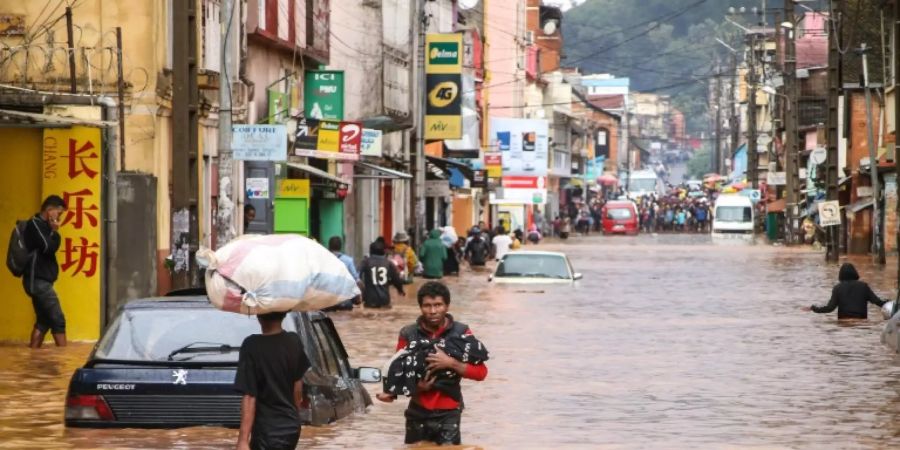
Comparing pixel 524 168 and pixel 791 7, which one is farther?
pixel 524 168

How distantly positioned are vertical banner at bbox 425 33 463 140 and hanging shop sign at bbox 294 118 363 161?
18.7 meters

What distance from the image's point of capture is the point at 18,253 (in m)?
22.2

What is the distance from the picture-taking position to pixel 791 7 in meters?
80.2

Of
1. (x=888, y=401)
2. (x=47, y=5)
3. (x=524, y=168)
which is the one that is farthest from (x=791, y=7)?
(x=888, y=401)

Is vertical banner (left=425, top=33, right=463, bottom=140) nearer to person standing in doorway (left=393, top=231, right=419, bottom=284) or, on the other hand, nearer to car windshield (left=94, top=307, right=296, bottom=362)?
person standing in doorway (left=393, top=231, right=419, bottom=284)

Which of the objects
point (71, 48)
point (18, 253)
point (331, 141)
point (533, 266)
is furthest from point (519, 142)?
point (18, 253)

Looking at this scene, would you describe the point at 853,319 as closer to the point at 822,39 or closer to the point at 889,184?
the point at 889,184

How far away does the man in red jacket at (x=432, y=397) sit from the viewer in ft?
37.5

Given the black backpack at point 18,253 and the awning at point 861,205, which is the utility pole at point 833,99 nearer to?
the awning at point 861,205

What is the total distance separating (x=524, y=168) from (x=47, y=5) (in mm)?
68305

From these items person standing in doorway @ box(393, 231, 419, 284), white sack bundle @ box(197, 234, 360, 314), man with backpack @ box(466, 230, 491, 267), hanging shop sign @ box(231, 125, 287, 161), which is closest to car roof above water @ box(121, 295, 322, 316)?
white sack bundle @ box(197, 234, 360, 314)

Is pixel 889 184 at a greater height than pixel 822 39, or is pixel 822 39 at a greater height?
pixel 822 39

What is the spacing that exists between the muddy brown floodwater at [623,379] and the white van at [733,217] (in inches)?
2450

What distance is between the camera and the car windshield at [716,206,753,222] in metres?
103
